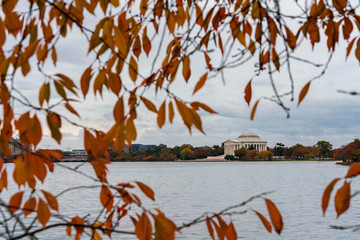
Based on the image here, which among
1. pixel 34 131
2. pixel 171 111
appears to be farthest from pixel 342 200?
pixel 34 131

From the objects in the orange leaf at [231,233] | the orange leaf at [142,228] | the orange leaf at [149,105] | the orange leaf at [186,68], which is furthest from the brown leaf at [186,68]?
the orange leaf at [142,228]

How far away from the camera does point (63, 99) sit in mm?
2021

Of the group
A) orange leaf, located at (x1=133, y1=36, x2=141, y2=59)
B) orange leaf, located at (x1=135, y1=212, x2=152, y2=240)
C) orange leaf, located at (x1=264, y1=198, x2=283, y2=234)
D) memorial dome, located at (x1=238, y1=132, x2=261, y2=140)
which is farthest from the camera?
memorial dome, located at (x1=238, y1=132, x2=261, y2=140)

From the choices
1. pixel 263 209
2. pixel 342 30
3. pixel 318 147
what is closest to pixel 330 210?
pixel 263 209

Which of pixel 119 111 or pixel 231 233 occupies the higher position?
pixel 119 111

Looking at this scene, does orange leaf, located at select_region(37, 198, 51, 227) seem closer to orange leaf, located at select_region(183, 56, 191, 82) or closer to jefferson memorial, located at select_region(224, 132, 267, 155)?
orange leaf, located at select_region(183, 56, 191, 82)

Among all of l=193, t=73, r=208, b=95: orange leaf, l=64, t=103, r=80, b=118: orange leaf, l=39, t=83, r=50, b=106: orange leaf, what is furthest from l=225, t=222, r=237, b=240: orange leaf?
l=39, t=83, r=50, b=106: orange leaf

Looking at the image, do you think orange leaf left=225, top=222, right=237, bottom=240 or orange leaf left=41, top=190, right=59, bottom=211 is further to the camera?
orange leaf left=225, top=222, right=237, bottom=240

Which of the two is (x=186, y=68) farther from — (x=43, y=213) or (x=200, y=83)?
(x=43, y=213)

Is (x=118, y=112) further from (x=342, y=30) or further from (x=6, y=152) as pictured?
(x=342, y=30)

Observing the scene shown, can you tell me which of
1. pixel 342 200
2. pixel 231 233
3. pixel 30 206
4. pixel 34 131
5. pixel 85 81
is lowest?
pixel 231 233

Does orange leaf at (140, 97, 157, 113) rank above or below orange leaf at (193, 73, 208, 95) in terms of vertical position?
below

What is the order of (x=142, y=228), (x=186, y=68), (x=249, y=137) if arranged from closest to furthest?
(x=142, y=228) → (x=186, y=68) → (x=249, y=137)

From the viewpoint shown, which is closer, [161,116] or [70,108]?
[161,116]
